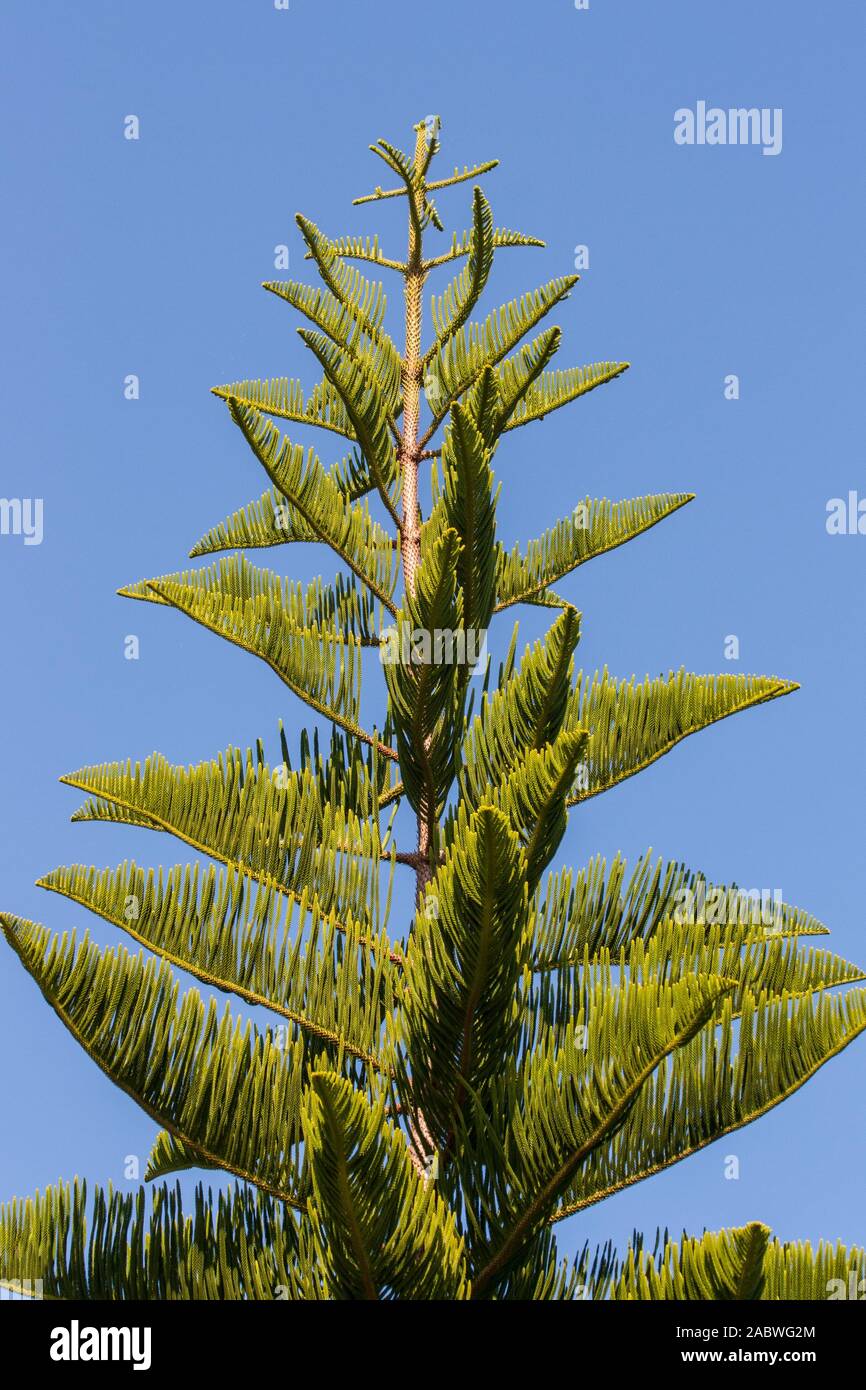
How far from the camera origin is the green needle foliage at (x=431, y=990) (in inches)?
112

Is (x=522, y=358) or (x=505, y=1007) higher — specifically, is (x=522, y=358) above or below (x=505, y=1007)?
above

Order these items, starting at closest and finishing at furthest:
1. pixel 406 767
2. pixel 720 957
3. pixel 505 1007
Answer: pixel 505 1007 → pixel 720 957 → pixel 406 767

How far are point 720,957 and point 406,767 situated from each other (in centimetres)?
99

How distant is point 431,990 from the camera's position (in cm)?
314

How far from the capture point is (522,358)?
4676 millimetres

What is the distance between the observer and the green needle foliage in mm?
2846

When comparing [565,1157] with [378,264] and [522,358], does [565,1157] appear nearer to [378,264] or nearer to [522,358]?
[522,358]
